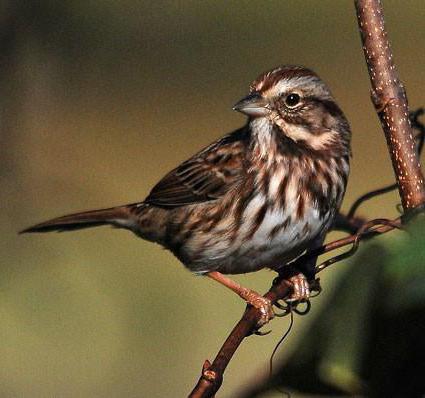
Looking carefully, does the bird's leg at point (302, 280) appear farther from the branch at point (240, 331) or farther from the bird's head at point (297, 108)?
the bird's head at point (297, 108)

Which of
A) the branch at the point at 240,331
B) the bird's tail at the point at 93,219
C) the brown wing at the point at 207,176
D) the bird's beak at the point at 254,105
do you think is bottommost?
the branch at the point at 240,331

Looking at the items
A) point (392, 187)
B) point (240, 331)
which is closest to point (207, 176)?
point (392, 187)

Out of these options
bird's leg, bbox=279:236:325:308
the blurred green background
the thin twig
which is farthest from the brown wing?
bird's leg, bbox=279:236:325:308

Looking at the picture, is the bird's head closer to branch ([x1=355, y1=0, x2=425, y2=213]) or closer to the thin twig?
the thin twig

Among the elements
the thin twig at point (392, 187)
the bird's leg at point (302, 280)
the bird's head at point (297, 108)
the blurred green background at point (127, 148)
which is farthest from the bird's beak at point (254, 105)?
the bird's leg at point (302, 280)

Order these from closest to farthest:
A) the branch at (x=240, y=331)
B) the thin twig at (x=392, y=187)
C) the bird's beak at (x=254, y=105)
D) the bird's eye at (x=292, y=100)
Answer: the branch at (x=240, y=331) < the thin twig at (x=392, y=187) < the bird's beak at (x=254, y=105) < the bird's eye at (x=292, y=100)

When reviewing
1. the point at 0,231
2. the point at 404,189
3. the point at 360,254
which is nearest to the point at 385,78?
the point at 404,189
